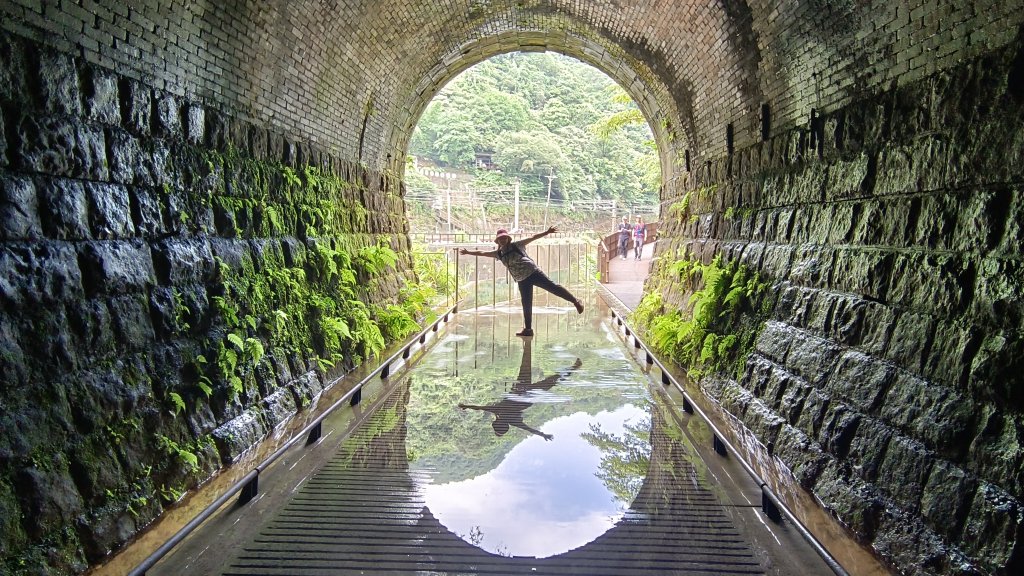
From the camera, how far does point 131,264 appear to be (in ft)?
15.8

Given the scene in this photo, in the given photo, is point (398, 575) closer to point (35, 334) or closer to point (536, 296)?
point (35, 334)

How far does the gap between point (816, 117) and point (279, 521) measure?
6.02m

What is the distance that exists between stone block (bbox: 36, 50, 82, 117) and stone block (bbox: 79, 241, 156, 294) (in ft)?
2.89

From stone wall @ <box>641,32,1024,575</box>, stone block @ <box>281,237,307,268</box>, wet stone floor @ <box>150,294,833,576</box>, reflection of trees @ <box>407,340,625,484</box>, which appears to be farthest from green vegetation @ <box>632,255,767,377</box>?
stone block @ <box>281,237,307,268</box>

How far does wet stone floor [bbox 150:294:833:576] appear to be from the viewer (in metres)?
3.97

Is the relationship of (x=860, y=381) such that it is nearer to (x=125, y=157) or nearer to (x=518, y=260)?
(x=125, y=157)

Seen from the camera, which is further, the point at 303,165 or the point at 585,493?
the point at 303,165

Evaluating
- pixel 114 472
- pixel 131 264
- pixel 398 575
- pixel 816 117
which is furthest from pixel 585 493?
pixel 816 117

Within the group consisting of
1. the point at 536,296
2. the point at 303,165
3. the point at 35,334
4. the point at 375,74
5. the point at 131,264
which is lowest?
the point at 536,296

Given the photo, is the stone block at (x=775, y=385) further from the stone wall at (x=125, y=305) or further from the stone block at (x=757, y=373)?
the stone wall at (x=125, y=305)

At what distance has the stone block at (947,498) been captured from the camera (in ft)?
11.5

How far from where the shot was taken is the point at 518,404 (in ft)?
24.7

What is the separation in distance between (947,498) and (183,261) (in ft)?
18.5

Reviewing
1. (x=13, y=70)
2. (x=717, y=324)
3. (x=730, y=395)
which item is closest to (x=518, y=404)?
(x=730, y=395)
